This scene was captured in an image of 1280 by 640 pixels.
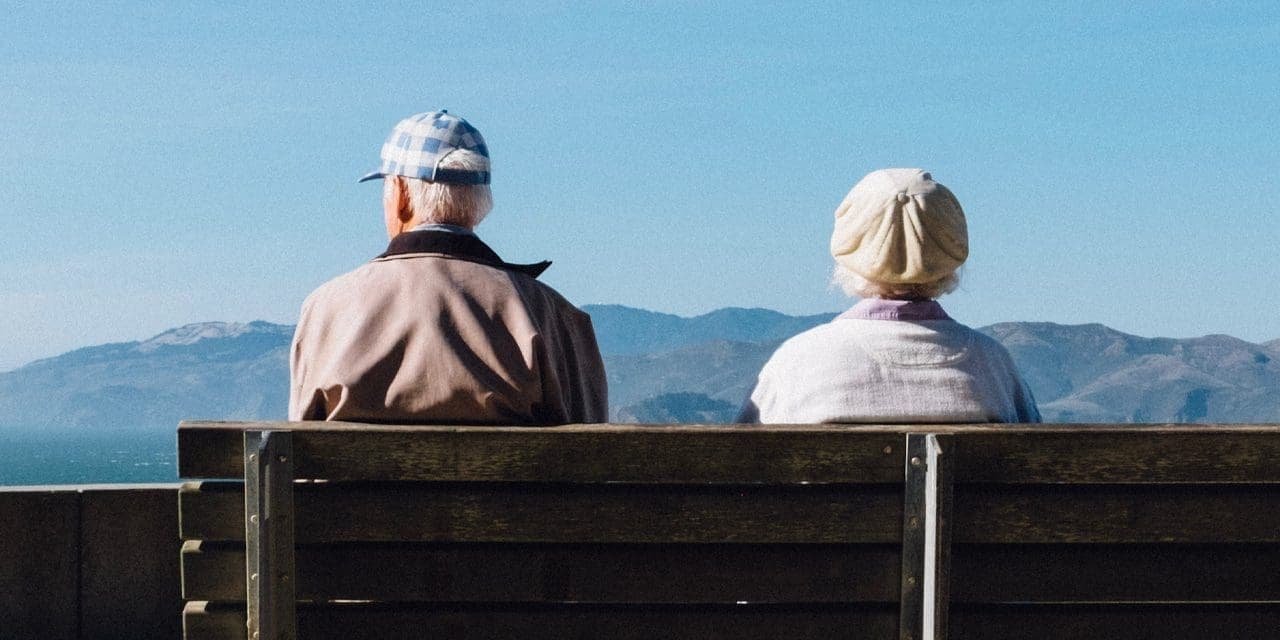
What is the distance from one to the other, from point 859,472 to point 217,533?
4.30ft

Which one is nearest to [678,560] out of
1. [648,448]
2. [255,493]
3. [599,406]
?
[648,448]

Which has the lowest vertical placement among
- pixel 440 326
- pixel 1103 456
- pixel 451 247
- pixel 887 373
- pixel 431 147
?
pixel 1103 456

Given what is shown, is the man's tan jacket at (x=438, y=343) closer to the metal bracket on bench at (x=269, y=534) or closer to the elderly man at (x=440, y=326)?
the elderly man at (x=440, y=326)

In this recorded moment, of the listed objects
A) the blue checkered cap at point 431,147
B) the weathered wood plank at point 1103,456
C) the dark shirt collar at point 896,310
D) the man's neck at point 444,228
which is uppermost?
the blue checkered cap at point 431,147

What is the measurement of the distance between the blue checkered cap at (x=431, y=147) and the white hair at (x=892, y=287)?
1022mm

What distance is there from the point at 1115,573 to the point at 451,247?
73.1 inches

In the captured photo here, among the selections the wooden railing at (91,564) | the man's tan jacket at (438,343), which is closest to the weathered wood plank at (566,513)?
the man's tan jacket at (438,343)

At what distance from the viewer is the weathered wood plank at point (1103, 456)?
320cm

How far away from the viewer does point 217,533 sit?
318 cm

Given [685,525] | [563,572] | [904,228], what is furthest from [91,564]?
[904,228]

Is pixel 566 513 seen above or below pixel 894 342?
below

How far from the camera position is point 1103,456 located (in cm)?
321

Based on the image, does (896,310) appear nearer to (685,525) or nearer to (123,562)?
(685,525)

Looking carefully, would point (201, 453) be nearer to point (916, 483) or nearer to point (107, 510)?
point (916, 483)
